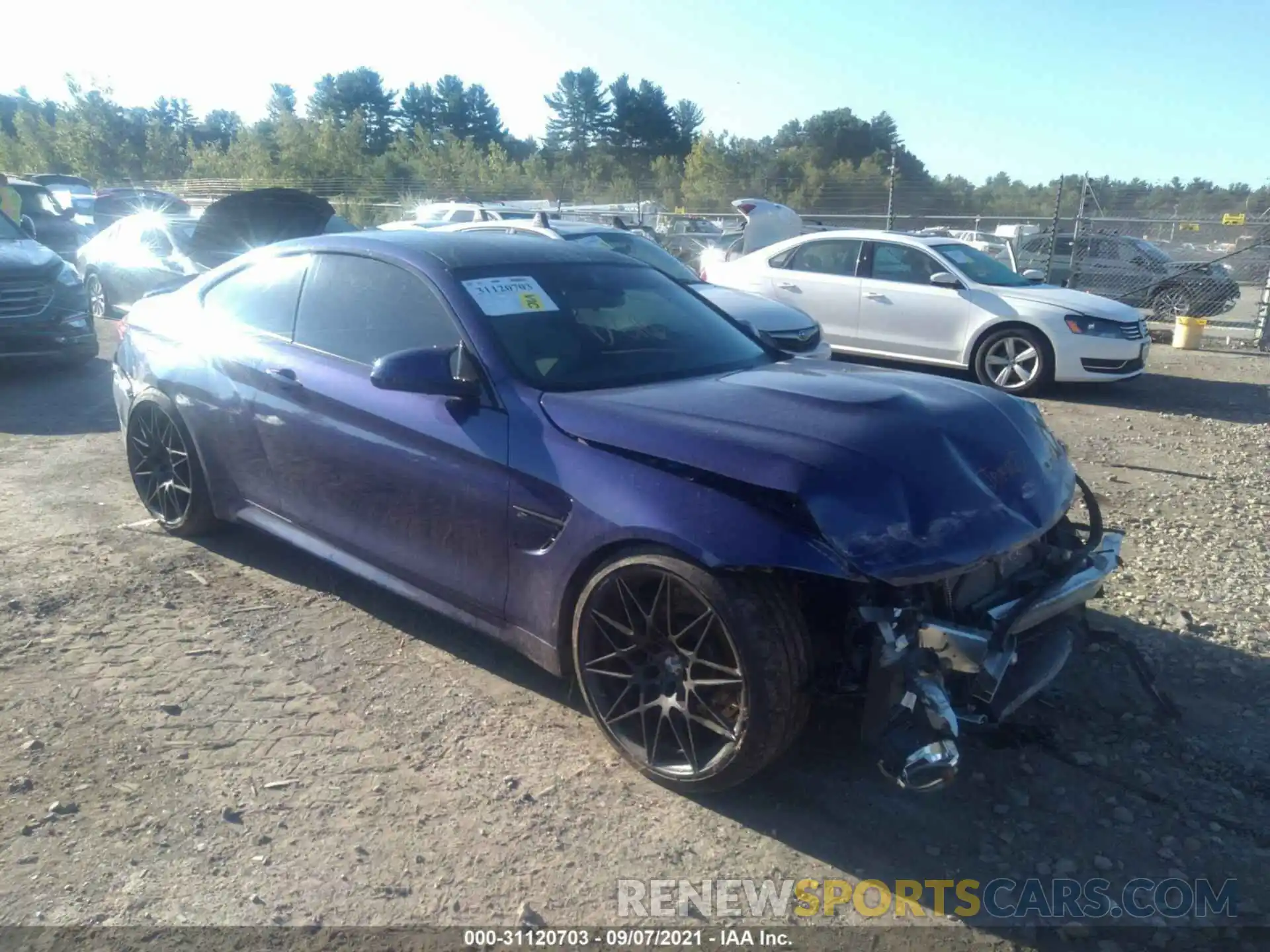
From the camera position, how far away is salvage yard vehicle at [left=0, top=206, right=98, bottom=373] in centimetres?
910

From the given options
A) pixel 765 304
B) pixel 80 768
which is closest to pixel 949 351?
pixel 765 304

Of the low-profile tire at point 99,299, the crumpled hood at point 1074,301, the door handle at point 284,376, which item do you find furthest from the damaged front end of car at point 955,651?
the low-profile tire at point 99,299

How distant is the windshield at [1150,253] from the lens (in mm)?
15414

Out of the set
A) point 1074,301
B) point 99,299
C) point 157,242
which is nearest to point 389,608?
point 1074,301

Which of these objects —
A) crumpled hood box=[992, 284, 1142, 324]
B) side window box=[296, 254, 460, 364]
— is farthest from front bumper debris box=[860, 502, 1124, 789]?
crumpled hood box=[992, 284, 1142, 324]

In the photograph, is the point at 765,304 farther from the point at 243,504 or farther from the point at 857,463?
the point at 857,463

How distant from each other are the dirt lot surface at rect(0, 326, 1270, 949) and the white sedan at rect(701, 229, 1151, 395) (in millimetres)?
5255

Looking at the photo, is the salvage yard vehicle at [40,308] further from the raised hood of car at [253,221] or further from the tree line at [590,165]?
the tree line at [590,165]

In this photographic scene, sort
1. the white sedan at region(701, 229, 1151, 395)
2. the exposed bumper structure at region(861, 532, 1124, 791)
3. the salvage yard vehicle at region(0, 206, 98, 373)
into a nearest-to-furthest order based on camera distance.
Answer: the exposed bumper structure at region(861, 532, 1124, 791) → the salvage yard vehicle at region(0, 206, 98, 373) → the white sedan at region(701, 229, 1151, 395)

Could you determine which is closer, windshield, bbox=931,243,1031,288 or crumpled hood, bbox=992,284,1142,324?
crumpled hood, bbox=992,284,1142,324

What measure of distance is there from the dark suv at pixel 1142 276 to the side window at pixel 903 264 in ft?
20.6

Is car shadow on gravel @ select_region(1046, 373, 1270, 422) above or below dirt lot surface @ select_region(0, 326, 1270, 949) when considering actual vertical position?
above

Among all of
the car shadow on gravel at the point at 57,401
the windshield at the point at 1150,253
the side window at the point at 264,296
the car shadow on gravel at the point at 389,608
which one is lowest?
the car shadow on gravel at the point at 57,401

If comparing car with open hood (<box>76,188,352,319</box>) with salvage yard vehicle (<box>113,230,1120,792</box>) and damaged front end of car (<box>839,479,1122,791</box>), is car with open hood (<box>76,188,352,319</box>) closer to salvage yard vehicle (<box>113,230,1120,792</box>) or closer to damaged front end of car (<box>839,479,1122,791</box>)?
salvage yard vehicle (<box>113,230,1120,792</box>)
